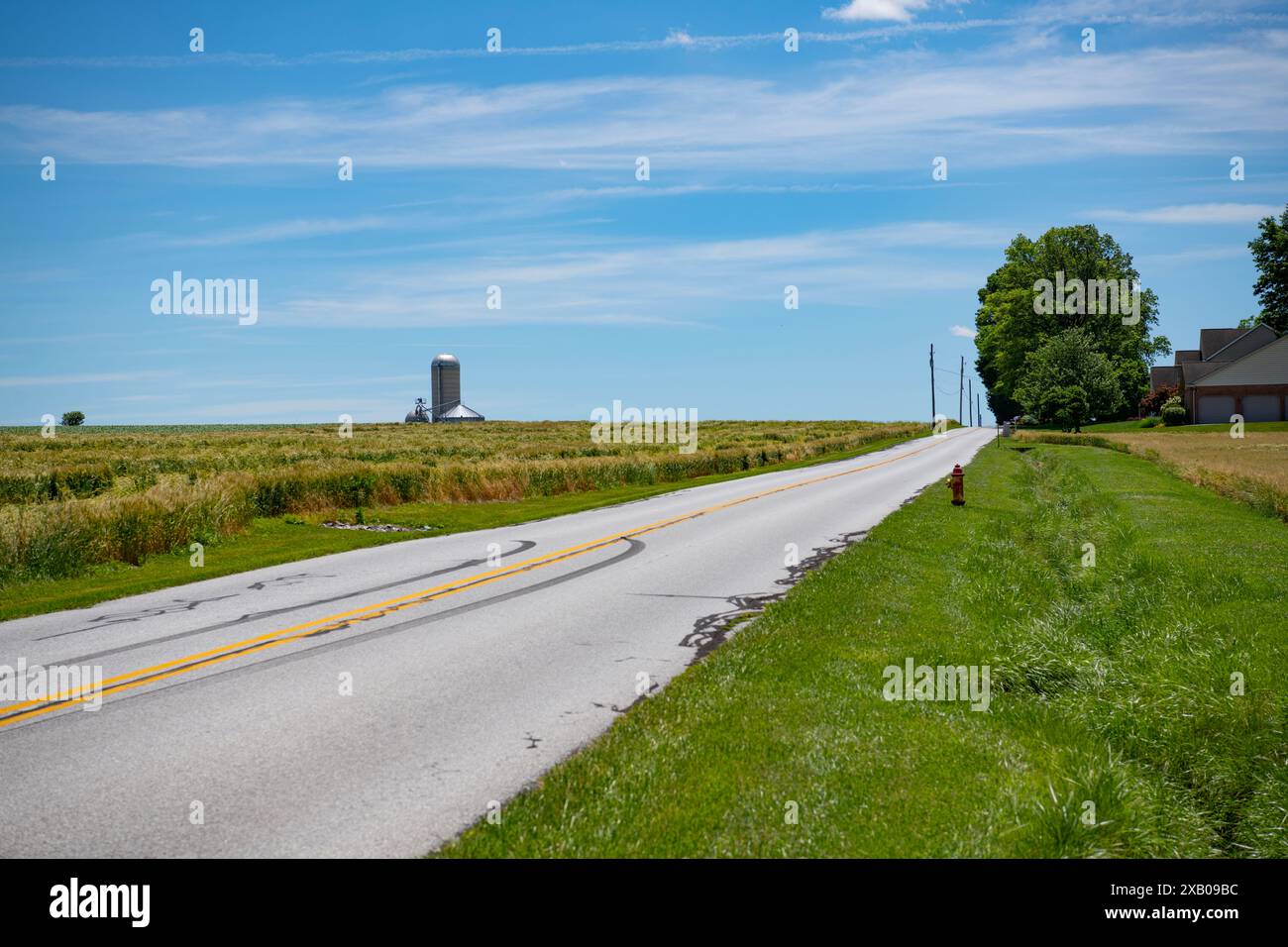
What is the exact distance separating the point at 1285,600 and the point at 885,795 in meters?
7.98

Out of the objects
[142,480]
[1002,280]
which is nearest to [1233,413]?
[1002,280]

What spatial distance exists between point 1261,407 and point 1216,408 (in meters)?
3.13

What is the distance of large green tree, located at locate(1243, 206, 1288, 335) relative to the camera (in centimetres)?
7250

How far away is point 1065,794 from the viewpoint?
Result: 5.58 meters

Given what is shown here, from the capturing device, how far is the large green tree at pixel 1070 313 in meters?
85.1

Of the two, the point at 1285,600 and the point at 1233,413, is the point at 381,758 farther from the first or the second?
the point at 1233,413

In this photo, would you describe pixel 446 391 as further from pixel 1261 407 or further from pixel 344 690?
pixel 344 690

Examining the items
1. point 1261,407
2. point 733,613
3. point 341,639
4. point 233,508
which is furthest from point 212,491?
point 1261,407

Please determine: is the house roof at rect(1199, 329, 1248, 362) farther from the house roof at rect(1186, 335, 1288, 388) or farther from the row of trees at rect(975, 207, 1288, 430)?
the house roof at rect(1186, 335, 1288, 388)

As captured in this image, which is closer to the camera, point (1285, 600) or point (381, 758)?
point (381, 758)

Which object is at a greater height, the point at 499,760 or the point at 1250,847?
the point at 499,760

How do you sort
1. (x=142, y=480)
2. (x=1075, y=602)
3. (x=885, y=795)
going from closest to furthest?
(x=885, y=795)
(x=1075, y=602)
(x=142, y=480)

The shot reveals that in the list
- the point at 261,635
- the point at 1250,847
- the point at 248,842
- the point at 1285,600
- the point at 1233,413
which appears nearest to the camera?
the point at 248,842
